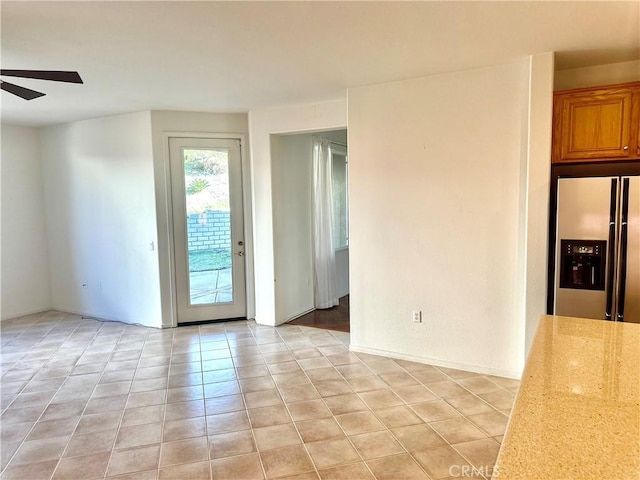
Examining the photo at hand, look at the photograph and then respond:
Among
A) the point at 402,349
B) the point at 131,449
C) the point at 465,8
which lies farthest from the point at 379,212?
the point at 131,449

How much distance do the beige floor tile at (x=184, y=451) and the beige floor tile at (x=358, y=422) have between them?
0.90 meters

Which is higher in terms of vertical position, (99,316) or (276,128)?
(276,128)

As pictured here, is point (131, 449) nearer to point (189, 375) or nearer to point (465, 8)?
point (189, 375)

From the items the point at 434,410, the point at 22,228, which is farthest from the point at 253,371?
the point at 22,228

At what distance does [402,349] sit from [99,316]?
410cm

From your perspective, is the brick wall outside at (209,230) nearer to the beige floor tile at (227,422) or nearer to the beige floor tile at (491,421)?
the beige floor tile at (227,422)

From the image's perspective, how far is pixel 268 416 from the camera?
9.71 ft

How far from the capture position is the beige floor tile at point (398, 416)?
2.83m

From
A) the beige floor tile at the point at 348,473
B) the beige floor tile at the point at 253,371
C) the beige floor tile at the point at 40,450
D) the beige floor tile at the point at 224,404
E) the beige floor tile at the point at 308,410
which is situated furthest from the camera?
the beige floor tile at the point at 253,371

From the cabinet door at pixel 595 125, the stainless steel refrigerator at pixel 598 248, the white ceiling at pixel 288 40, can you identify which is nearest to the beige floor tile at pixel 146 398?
the white ceiling at pixel 288 40

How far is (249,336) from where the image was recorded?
472 centimetres

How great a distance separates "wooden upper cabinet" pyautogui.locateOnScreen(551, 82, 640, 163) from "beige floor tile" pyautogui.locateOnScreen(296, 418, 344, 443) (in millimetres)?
2558

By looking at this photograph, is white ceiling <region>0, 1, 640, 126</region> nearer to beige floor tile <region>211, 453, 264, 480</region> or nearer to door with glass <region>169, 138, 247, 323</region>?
door with glass <region>169, 138, 247, 323</region>

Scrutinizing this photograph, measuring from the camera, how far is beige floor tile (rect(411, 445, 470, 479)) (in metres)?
2.31
